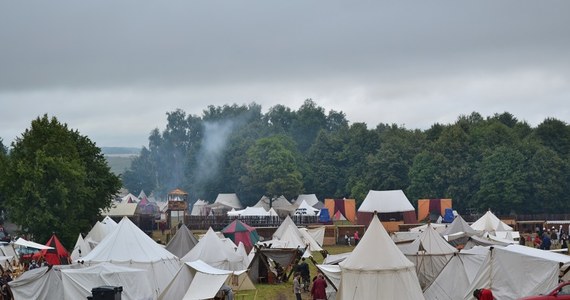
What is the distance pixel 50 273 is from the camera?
25.7 metres

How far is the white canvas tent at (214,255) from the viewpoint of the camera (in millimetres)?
34156

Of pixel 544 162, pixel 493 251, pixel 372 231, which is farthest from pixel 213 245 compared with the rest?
pixel 544 162

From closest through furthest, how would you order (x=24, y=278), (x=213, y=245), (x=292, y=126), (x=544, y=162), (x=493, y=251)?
(x=493, y=251) → (x=24, y=278) → (x=213, y=245) → (x=544, y=162) → (x=292, y=126)

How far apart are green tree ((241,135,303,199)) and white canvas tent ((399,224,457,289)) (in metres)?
67.4

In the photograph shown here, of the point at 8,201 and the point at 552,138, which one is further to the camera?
the point at 552,138

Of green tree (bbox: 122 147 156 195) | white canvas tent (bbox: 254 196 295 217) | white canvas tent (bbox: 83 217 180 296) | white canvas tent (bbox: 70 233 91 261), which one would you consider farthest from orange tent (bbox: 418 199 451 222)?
green tree (bbox: 122 147 156 195)

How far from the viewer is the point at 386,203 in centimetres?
6781

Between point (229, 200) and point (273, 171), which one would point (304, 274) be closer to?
point (273, 171)

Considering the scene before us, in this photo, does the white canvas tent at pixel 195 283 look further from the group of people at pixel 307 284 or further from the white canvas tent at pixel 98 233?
the white canvas tent at pixel 98 233

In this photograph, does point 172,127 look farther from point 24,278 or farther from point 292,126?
point 24,278

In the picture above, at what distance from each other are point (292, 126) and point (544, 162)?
63433 mm

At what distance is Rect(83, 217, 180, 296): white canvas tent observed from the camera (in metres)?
29.7

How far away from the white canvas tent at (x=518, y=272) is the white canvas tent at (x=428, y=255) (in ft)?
15.7

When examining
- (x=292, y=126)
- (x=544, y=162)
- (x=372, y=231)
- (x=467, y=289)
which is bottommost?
(x=467, y=289)
